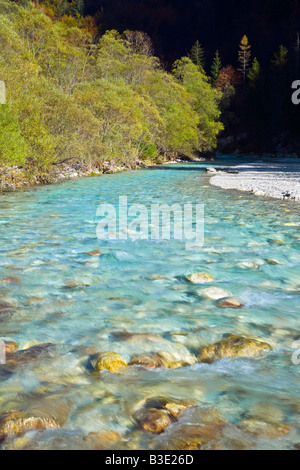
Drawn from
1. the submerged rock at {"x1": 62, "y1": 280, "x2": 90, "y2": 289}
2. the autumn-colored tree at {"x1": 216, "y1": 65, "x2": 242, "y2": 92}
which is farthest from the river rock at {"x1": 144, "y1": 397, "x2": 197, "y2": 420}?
the autumn-colored tree at {"x1": 216, "y1": 65, "x2": 242, "y2": 92}

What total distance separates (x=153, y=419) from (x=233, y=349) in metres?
1.19

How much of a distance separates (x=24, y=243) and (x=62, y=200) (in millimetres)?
6588

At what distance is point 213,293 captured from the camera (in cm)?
485

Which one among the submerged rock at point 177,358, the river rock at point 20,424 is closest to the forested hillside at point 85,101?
the submerged rock at point 177,358

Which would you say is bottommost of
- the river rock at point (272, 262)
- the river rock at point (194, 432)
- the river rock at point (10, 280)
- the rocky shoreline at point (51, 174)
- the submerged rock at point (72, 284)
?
the river rock at point (194, 432)

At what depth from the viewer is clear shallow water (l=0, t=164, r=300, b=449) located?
2621mm

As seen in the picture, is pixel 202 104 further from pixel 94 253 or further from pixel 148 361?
pixel 148 361

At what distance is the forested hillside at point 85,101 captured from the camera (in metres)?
17.6

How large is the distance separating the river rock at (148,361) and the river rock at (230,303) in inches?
57.5

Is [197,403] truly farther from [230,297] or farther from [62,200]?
[62,200]

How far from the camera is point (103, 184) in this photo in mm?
19922

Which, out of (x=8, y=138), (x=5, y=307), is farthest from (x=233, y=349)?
(x=8, y=138)

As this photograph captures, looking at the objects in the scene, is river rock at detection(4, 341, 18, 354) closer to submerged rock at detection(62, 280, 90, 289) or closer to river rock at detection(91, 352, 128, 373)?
river rock at detection(91, 352, 128, 373)

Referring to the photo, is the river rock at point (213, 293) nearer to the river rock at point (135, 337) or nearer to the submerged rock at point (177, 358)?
the river rock at point (135, 337)
